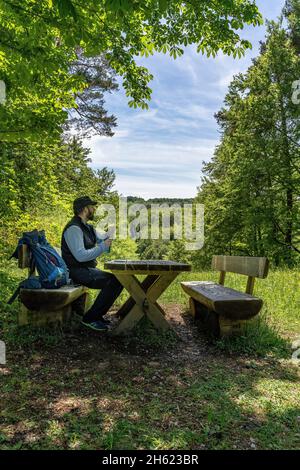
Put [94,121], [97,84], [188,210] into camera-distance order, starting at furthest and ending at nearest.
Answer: [188,210] → [94,121] → [97,84]

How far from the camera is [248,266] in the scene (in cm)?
450

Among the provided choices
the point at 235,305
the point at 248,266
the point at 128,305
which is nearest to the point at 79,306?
the point at 128,305

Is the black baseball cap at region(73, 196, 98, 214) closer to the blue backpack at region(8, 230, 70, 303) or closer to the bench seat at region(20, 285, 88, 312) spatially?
the blue backpack at region(8, 230, 70, 303)

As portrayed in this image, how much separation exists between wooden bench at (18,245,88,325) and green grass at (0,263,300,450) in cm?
13

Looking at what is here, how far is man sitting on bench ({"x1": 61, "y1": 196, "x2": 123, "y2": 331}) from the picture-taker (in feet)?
14.2

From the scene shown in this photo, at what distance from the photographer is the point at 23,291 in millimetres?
3918

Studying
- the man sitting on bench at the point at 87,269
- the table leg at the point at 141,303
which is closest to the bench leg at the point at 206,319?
the table leg at the point at 141,303

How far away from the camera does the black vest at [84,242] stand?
4.47 meters

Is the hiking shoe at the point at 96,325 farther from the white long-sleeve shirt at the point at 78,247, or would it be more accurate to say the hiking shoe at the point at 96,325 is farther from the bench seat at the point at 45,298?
the white long-sleeve shirt at the point at 78,247

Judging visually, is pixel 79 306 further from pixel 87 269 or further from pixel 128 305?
pixel 87 269

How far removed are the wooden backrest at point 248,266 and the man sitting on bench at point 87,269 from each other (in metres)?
1.64

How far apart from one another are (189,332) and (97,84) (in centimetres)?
1387
